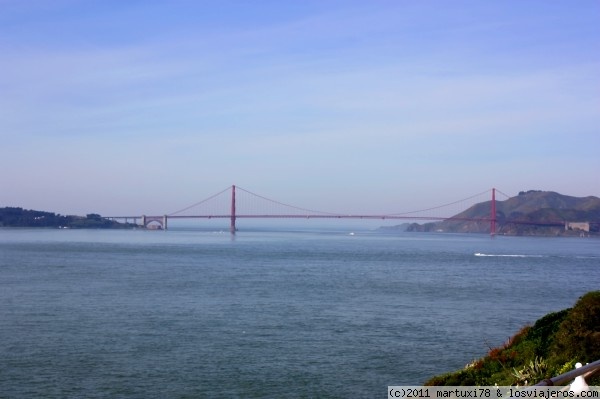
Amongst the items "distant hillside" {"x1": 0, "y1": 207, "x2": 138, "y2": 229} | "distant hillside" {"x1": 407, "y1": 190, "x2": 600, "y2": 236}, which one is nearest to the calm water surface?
"distant hillside" {"x1": 407, "y1": 190, "x2": 600, "y2": 236}

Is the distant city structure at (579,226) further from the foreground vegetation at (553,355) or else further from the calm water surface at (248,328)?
the foreground vegetation at (553,355)

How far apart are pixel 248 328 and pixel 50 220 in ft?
502

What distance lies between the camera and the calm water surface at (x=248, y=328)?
48.5 feet

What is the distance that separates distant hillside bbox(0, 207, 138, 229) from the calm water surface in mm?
125989

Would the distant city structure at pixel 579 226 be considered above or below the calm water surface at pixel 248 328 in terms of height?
above

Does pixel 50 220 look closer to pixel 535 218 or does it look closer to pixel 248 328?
pixel 535 218

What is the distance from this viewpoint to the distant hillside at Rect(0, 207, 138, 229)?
522ft

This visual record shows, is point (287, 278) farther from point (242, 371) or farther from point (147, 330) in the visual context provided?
point (242, 371)

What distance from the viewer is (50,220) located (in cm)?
16412

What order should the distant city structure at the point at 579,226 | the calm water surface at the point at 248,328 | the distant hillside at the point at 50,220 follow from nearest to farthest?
the calm water surface at the point at 248,328 < the distant city structure at the point at 579,226 < the distant hillside at the point at 50,220

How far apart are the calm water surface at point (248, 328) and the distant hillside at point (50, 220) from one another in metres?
126

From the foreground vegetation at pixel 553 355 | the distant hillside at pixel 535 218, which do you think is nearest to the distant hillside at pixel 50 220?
the distant hillside at pixel 535 218

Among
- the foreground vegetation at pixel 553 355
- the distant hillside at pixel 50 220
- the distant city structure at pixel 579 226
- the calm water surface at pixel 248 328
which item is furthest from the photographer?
the distant hillside at pixel 50 220

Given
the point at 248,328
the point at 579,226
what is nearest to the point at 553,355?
the point at 248,328
